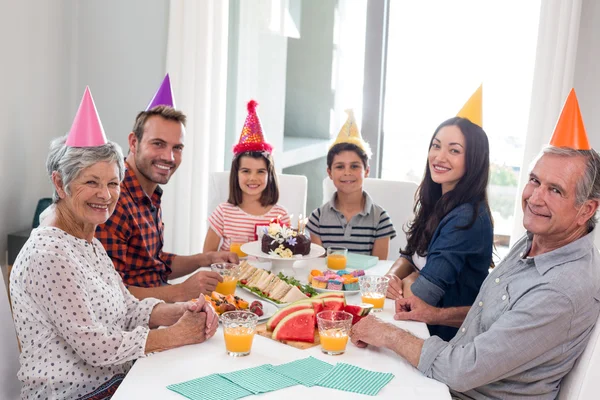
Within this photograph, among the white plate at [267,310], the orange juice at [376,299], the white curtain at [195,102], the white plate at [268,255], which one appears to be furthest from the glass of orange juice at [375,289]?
the white curtain at [195,102]

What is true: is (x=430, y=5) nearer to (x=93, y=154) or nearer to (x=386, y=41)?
(x=386, y=41)

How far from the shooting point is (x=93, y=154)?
1945 mm

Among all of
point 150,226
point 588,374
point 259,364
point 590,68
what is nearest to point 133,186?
point 150,226

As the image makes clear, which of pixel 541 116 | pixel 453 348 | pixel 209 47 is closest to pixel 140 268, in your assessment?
pixel 453 348

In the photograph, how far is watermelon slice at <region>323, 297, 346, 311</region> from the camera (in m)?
1.94

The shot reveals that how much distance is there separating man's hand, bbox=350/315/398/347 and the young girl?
1.44 metres

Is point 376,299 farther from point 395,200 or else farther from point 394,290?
point 395,200

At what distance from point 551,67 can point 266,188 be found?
1.90 metres

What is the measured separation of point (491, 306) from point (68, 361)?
1.19m

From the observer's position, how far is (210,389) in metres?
1.53

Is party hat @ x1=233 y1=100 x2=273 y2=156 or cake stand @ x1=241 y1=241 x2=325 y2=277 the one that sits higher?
party hat @ x1=233 y1=100 x2=273 y2=156

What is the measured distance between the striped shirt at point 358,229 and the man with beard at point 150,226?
67 centimetres

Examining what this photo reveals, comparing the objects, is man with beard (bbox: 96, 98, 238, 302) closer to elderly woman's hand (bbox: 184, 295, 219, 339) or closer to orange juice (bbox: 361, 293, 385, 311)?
elderly woman's hand (bbox: 184, 295, 219, 339)

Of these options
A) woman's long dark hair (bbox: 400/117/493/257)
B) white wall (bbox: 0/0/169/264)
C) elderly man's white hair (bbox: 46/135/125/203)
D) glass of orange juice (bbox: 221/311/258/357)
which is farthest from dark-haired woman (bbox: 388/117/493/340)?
white wall (bbox: 0/0/169/264)
